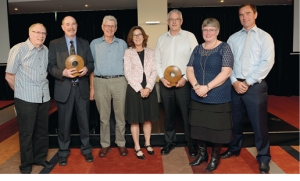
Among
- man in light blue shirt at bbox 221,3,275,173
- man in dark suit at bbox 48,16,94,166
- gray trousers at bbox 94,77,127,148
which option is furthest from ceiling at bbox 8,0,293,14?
man in light blue shirt at bbox 221,3,275,173

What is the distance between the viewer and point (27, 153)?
280 cm

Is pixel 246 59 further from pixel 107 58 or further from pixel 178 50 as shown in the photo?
pixel 107 58

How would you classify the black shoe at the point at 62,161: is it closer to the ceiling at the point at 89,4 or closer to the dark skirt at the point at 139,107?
the dark skirt at the point at 139,107

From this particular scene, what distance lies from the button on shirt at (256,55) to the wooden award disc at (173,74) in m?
0.54

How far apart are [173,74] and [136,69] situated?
0.40 meters

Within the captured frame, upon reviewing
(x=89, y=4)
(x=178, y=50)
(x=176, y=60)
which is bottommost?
(x=176, y=60)

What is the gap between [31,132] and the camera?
2797 millimetres

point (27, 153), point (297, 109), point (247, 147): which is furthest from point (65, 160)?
point (297, 109)

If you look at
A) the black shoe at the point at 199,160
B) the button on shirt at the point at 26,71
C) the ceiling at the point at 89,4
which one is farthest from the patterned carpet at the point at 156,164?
the ceiling at the point at 89,4

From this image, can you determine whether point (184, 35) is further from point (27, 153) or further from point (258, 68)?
point (27, 153)

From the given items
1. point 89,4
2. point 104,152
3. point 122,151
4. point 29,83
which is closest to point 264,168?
point 122,151

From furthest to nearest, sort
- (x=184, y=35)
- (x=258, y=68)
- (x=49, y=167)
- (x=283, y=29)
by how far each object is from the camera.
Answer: (x=283, y=29) < (x=184, y=35) < (x=49, y=167) < (x=258, y=68)

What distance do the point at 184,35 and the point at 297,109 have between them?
3.90 meters

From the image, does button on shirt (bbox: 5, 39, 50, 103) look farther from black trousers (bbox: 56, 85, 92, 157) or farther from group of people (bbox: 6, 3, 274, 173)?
black trousers (bbox: 56, 85, 92, 157)
